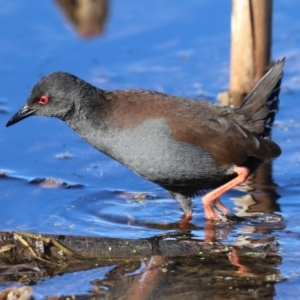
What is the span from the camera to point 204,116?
7031mm

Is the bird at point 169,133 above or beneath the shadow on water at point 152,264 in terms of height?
above

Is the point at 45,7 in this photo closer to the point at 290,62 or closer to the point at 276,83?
the point at 290,62

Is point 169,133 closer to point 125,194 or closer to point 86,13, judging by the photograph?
point 125,194

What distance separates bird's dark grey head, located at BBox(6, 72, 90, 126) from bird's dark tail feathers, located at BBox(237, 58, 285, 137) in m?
1.49

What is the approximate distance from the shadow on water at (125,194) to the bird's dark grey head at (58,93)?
1.00 metres

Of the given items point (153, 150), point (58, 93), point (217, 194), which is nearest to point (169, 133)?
point (153, 150)

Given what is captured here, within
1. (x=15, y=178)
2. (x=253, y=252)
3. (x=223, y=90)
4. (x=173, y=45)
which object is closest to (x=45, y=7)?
(x=173, y=45)

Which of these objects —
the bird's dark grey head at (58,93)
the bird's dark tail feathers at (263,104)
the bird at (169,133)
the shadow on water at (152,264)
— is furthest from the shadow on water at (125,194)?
the bird's dark grey head at (58,93)

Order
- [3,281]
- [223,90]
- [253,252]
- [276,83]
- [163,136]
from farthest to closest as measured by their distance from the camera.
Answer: [223,90] → [276,83] → [163,136] → [253,252] → [3,281]

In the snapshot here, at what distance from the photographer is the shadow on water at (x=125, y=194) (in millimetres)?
5809

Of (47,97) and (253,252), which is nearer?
(253,252)

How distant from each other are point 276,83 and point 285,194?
1.10 metres

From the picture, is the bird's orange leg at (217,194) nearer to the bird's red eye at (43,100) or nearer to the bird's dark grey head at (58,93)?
the bird's dark grey head at (58,93)

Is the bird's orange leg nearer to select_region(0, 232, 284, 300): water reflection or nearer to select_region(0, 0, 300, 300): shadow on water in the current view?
select_region(0, 0, 300, 300): shadow on water
